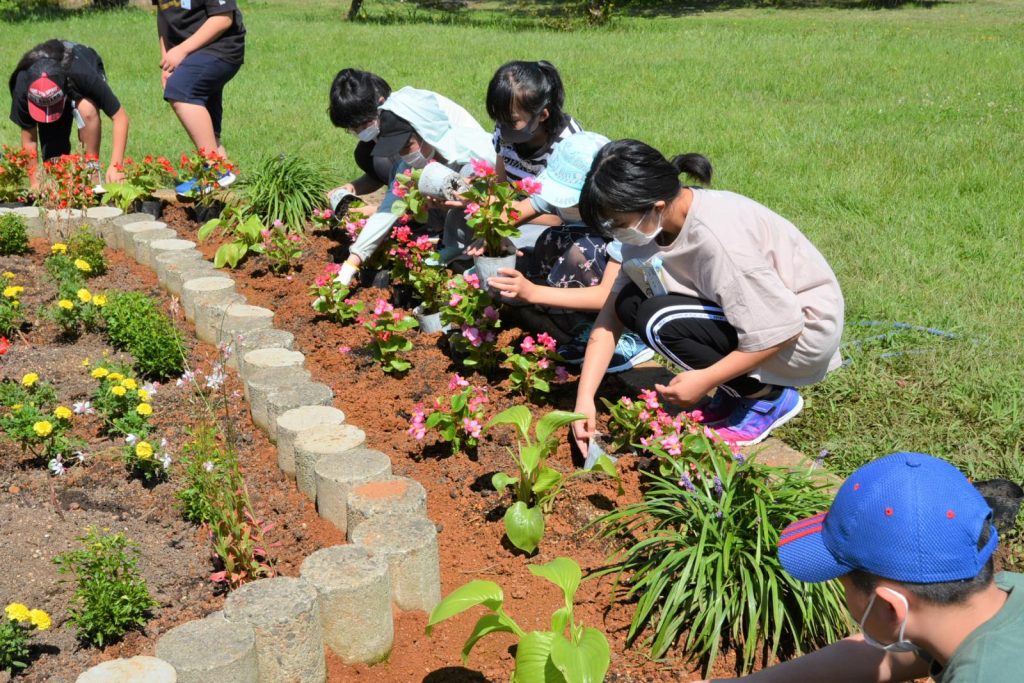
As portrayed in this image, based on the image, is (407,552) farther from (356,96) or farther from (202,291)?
(356,96)

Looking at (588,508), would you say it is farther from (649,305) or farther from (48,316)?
(48,316)

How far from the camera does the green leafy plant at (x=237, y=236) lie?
5055 millimetres

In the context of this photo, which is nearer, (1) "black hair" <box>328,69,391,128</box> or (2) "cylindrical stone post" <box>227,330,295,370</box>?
(2) "cylindrical stone post" <box>227,330,295,370</box>

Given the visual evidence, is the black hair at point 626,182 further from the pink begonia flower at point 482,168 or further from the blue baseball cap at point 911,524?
the blue baseball cap at point 911,524

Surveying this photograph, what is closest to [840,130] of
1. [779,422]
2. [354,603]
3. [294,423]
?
[779,422]

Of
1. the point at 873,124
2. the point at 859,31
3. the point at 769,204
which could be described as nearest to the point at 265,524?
the point at 769,204

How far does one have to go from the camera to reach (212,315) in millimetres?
4258

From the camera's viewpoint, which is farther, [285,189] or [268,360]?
[285,189]

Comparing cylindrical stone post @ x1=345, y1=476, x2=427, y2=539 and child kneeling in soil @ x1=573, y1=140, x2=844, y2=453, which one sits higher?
child kneeling in soil @ x1=573, y1=140, x2=844, y2=453

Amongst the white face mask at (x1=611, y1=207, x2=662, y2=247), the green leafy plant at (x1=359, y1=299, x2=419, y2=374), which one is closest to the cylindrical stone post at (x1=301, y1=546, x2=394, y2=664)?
the white face mask at (x1=611, y1=207, x2=662, y2=247)

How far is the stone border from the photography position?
220 cm

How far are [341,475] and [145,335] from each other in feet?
4.85

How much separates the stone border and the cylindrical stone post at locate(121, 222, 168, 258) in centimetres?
210

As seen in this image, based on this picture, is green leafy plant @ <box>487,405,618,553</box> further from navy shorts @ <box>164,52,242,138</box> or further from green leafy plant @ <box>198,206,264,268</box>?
navy shorts @ <box>164,52,242,138</box>
